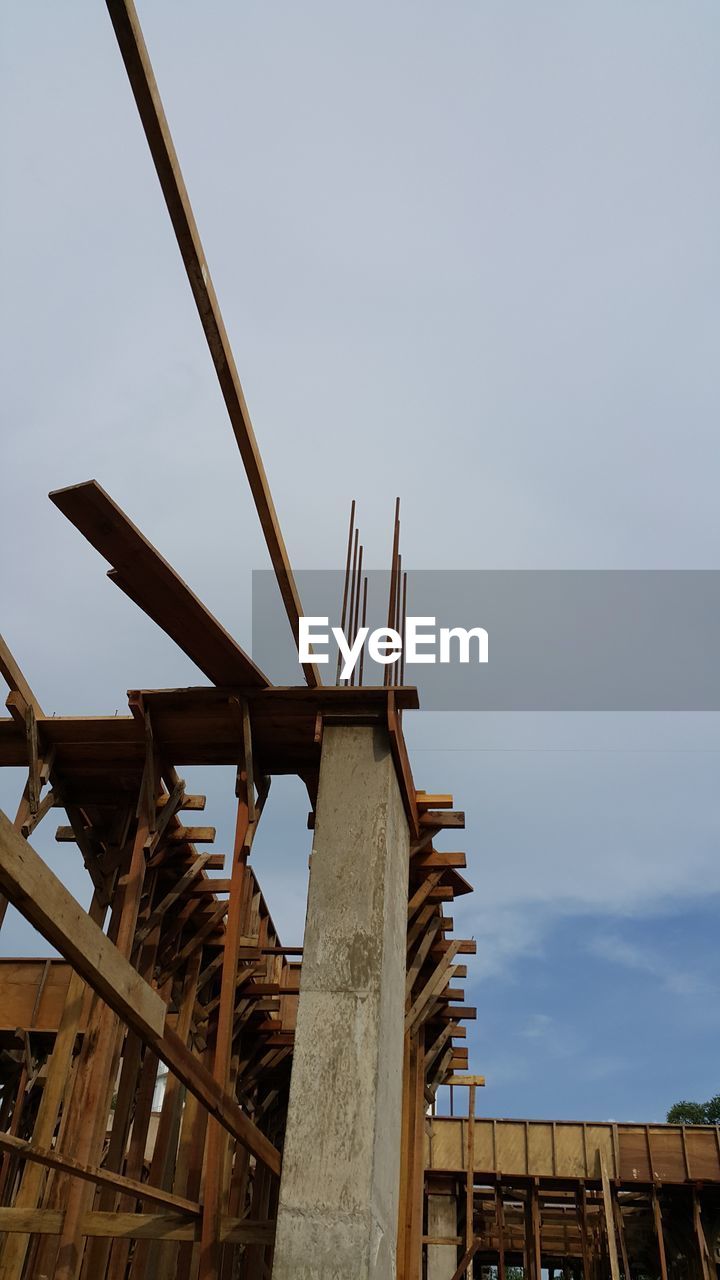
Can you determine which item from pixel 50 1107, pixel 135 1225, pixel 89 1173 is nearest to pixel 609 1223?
pixel 50 1107

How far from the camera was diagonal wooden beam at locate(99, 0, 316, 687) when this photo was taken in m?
5.04

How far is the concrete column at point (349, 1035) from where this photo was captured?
691 centimetres

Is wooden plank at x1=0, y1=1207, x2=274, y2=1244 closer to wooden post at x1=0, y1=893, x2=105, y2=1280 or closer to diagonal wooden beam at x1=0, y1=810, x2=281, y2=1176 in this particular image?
wooden post at x1=0, y1=893, x2=105, y2=1280

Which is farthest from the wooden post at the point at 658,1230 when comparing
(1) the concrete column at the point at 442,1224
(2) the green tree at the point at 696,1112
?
(2) the green tree at the point at 696,1112

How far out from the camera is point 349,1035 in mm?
7523

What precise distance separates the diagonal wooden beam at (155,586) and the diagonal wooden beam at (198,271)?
0.68 metres

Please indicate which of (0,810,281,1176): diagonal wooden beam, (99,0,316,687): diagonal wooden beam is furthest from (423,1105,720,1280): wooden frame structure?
(0,810,281,1176): diagonal wooden beam

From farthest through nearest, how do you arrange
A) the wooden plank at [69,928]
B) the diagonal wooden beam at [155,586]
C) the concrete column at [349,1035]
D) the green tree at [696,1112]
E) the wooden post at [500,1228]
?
the green tree at [696,1112] < the wooden post at [500,1228] < the diagonal wooden beam at [155,586] < the concrete column at [349,1035] < the wooden plank at [69,928]

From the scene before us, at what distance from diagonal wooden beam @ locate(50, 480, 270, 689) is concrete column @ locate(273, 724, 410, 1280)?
107 centimetres

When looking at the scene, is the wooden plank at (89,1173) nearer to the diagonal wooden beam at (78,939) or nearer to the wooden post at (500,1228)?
the diagonal wooden beam at (78,939)

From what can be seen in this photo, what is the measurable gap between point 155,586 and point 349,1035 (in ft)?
12.2

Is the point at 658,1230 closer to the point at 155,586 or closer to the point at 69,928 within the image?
the point at 155,586

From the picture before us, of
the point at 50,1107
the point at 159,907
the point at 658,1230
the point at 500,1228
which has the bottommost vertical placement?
the point at 50,1107

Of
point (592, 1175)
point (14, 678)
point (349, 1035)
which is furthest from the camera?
point (592, 1175)
